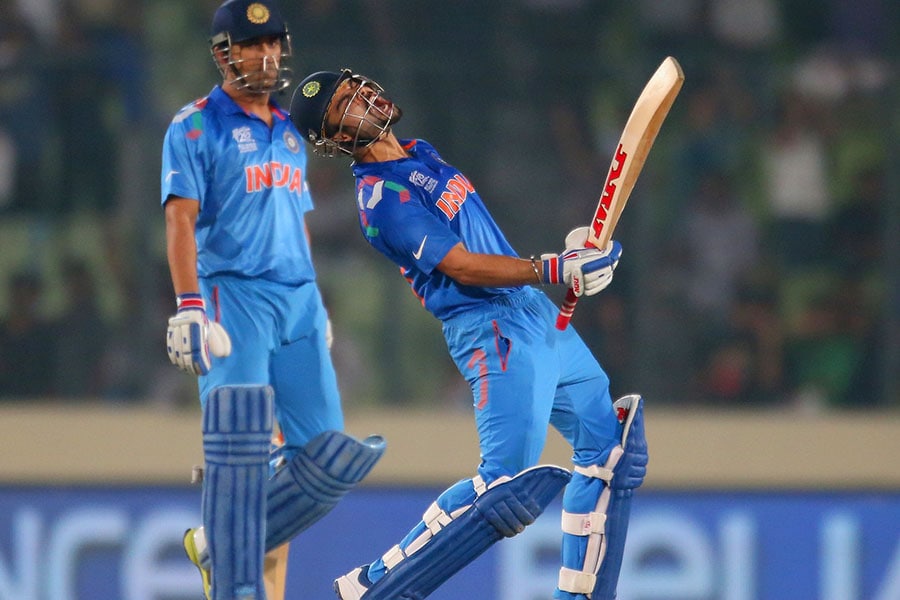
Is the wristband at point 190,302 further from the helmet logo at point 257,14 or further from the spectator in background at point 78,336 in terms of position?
the spectator in background at point 78,336

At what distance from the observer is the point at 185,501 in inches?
223

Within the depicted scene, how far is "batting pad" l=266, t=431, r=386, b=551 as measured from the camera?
4176mm

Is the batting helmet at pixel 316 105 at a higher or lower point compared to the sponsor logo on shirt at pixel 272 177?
higher

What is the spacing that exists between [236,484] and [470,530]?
682 millimetres

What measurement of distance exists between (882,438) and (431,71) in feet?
8.86

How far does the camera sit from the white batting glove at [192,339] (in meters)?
3.83

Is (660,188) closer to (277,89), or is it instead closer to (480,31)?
(480,31)

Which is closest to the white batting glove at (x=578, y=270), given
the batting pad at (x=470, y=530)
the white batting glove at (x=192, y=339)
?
the batting pad at (x=470, y=530)

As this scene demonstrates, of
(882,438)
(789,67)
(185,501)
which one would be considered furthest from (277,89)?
(789,67)

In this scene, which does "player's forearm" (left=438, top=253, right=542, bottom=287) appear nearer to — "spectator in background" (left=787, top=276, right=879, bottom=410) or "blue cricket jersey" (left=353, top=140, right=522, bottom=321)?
"blue cricket jersey" (left=353, top=140, right=522, bottom=321)

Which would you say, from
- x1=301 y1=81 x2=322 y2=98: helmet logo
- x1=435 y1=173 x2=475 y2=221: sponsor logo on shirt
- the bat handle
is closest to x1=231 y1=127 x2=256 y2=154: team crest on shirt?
x1=301 y1=81 x2=322 y2=98: helmet logo

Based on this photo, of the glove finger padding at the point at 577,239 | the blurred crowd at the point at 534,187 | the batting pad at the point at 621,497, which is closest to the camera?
the glove finger padding at the point at 577,239

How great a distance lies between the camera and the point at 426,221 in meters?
3.88

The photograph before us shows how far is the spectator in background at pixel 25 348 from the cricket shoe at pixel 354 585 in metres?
2.76
